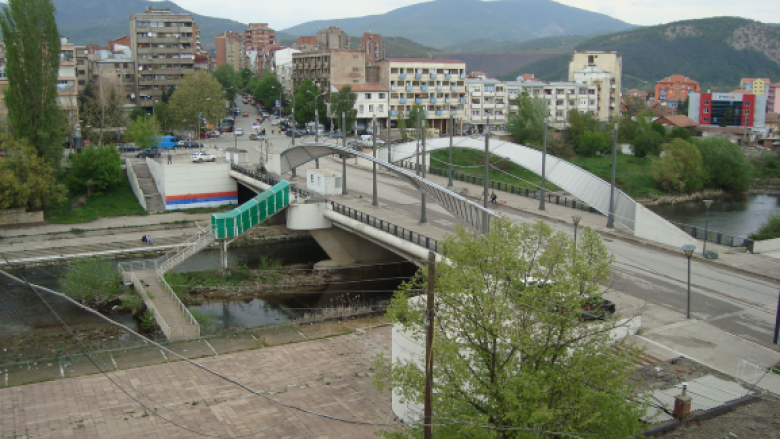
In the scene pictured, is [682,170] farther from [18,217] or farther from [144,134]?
[18,217]

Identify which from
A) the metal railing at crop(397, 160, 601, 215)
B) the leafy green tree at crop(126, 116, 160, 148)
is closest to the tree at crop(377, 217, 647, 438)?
the metal railing at crop(397, 160, 601, 215)

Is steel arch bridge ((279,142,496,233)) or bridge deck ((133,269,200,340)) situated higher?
steel arch bridge ((279,142,496,233))

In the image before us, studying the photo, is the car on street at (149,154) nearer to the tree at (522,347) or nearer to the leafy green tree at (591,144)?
the leafy green tree at (591,144)

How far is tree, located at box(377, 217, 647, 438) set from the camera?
1051cm

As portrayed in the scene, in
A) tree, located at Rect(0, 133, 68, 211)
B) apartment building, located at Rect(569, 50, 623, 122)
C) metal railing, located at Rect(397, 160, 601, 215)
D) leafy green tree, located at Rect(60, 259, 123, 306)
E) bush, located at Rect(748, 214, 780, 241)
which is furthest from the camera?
apartment building, located at Rect(569, 50, 623, 122)

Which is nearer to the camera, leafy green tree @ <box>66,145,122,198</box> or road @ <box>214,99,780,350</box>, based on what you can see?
road @ <box>214,99,780,350</box>

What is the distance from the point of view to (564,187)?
3291 cm

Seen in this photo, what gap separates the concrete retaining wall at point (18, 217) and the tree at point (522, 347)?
3752 centimetres

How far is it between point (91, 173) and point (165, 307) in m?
25.4

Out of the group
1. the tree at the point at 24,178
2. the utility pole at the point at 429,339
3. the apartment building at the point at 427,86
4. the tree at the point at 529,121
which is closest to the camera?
the utility pole at the point at 429,339

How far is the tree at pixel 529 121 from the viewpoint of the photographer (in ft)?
233

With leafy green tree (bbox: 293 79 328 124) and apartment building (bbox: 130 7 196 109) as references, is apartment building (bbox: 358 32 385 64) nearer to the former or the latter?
apartment building (bbox: 130 7 196 109)

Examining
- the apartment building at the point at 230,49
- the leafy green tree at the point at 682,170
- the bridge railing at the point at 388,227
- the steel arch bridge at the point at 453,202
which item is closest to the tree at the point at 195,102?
the steel arch bridge at the point at 453,202

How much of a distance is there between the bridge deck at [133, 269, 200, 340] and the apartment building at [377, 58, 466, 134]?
172 feet
